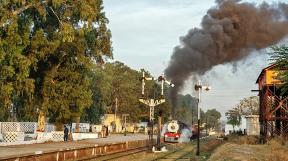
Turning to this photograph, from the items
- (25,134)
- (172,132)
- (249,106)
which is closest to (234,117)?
(249,106)

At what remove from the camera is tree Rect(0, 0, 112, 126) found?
36.4 meters

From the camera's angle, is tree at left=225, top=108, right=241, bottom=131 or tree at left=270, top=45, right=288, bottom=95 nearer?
tree at left=270, top=45, right=288, bottom=95

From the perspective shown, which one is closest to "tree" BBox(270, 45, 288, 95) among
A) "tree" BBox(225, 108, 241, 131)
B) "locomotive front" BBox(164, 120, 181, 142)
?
"locomotive front" BBox(164, 120, 181, 142)

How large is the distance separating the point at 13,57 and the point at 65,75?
10.3 meters

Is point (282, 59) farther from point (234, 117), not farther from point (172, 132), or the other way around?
point (234, 117)

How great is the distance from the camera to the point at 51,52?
140 ft

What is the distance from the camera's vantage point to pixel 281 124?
47.8 metres

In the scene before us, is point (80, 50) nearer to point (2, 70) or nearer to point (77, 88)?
point (77, 88)

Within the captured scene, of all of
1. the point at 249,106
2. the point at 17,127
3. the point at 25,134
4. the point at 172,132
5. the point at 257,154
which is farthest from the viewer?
the point at 249,106

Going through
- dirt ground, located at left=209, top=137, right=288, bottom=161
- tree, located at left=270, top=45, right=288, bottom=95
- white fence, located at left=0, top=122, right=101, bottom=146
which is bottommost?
dirt ground, located at left=209, top=137, right=288, bottom=161

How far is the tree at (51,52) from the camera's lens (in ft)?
120

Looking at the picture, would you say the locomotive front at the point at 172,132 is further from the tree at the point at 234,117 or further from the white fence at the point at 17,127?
the tree at the point at 234,117

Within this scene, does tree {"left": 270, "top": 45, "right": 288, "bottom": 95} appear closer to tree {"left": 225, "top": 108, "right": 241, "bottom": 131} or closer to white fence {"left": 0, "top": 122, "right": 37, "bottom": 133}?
white fence {"left": 0, "top": 122, "right": 37, "bottom": 133}

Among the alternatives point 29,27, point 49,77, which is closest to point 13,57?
point 29,27
